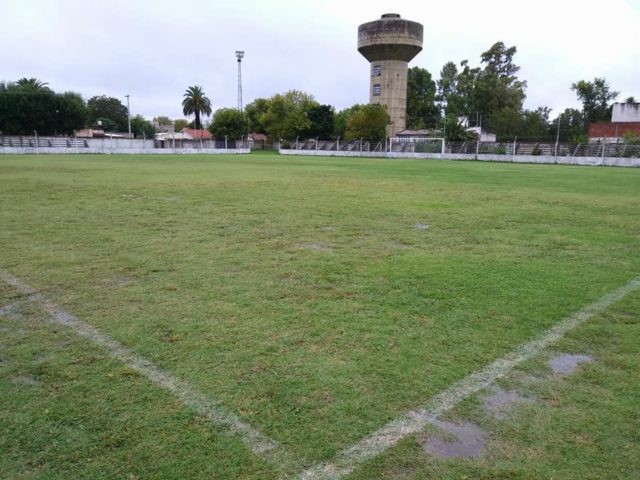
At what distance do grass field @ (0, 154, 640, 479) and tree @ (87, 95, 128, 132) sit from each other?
329ft

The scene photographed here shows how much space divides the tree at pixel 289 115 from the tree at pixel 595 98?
3737 cm

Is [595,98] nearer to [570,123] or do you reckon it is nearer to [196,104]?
Result: [570,123]

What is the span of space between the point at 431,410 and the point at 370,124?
187 feet

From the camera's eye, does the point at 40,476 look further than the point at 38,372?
No

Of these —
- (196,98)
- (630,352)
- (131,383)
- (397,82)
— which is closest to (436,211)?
(630,352)

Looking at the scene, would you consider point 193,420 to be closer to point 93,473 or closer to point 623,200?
point 93,473

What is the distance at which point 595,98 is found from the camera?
67375mm

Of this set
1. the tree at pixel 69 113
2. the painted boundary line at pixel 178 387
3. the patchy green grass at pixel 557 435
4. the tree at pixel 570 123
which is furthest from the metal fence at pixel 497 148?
the painted boundary line at pixel 178 387

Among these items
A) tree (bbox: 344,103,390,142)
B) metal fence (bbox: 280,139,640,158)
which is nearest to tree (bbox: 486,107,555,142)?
tree (bbox: 344,103,390,142)

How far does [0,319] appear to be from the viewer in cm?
397

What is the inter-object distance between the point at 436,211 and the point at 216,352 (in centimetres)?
745

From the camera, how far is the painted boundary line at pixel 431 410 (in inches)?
88.8

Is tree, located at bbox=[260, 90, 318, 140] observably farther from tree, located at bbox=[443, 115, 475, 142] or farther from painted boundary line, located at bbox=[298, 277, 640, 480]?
painted boundary line, located at bbox=[298, 277, 640, 480]

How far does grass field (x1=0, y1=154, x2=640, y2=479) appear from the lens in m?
2.35
